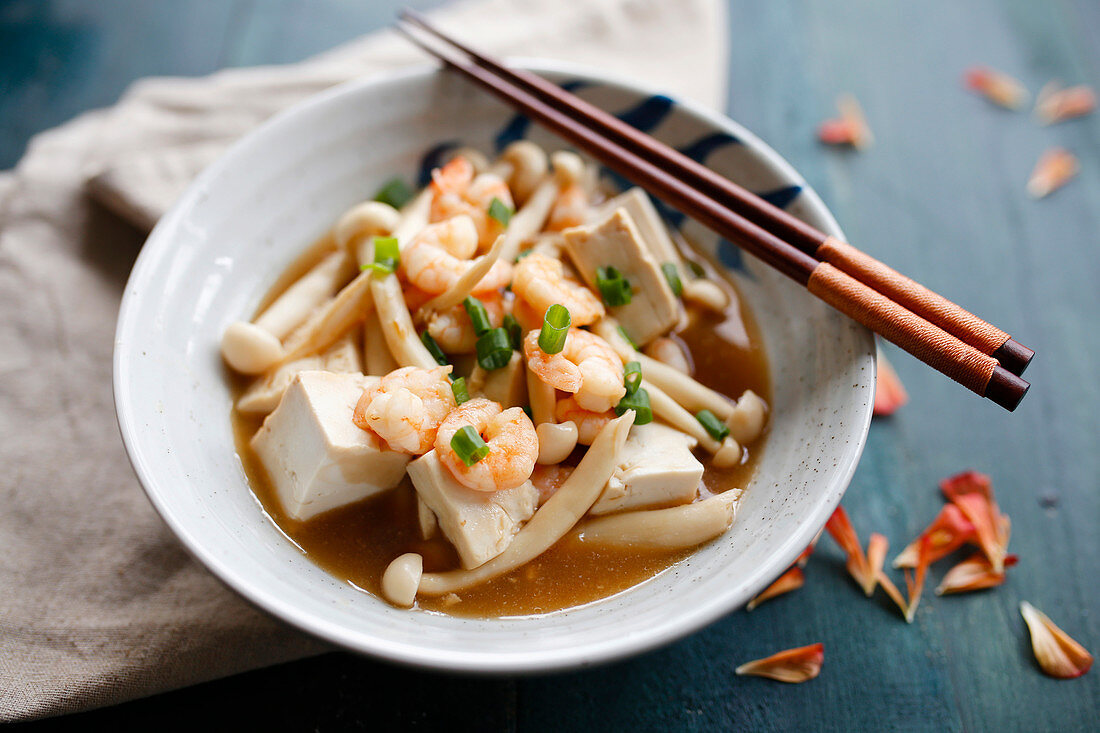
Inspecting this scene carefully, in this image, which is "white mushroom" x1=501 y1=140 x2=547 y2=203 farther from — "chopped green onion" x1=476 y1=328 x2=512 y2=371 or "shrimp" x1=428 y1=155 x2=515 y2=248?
"chopped green onion" x1=476 y1=328 x2=512 y2=371

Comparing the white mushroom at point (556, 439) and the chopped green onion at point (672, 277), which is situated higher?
the chopped green onion at point (672, 277)

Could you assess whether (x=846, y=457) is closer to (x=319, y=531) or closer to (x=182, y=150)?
(x=319, y=531)

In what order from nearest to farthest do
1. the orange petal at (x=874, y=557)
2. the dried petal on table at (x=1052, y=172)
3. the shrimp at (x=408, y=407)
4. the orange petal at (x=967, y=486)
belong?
1. the shrimp at (x=408, y=407)
2. the orange petal at (x=874, y=557)
3. the orange petal at (x=967, y=486)
4. the dried petal on table at (x=1052, y=172)

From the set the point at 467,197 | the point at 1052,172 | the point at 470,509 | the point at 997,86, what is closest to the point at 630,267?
the point at 467,197

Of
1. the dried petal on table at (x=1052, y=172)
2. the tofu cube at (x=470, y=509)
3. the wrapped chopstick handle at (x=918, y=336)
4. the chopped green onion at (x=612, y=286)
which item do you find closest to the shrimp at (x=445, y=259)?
the chopped green onion at (x=612, y=286)

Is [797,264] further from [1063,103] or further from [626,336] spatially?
[1063,103]

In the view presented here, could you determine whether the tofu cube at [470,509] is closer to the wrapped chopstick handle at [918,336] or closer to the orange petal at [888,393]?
the wrapped chopstick handle at [918,336]

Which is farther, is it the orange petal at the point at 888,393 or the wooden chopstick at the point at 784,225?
the orange petal at the point at 888,393
